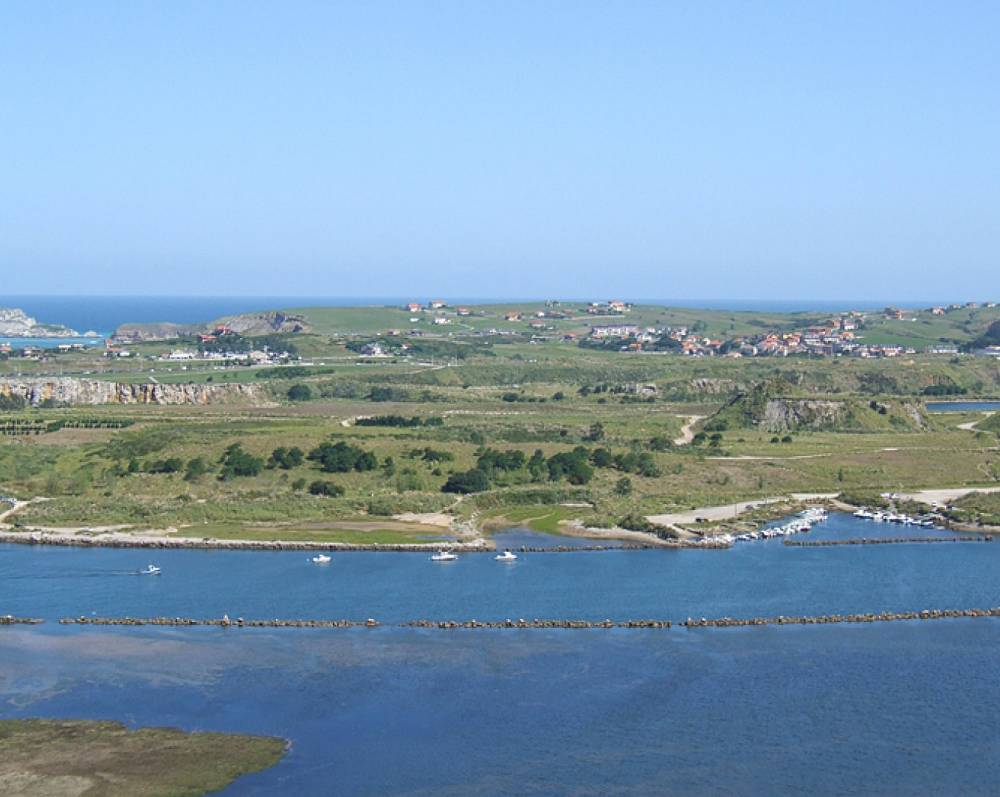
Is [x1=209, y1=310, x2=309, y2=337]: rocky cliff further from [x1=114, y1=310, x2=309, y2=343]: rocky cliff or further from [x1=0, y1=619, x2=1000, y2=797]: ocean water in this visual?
[x1=0, y1=619, x2=1000, y2=797]: ocean water

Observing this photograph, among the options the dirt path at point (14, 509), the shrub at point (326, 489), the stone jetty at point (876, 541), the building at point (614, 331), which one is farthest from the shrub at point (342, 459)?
the building at point (614, 331)

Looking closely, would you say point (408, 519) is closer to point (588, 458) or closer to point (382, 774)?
point (588, 458)

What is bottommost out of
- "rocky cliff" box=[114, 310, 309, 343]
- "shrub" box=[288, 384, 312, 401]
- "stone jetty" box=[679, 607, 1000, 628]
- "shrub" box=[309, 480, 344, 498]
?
"stone jetty" box=[679, 607, 1000, 628]

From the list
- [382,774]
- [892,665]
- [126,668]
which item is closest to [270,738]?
[382,774]

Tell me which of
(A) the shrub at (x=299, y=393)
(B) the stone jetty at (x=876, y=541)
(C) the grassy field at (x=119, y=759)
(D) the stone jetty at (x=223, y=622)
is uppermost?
(A) the shrub at (x=299, y=393)

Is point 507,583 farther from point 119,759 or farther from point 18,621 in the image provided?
point 119,759

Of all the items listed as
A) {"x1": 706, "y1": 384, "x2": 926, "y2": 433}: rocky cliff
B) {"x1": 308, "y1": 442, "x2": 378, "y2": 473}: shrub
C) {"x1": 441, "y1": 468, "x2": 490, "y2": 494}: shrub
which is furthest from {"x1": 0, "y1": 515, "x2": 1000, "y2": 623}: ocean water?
{"x1": 706, "y1": 384, "x2": 926, "y2": 433}: rocky cliff

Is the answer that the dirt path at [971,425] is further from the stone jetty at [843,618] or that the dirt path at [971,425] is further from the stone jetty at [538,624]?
the stone jetty at [538,624]
